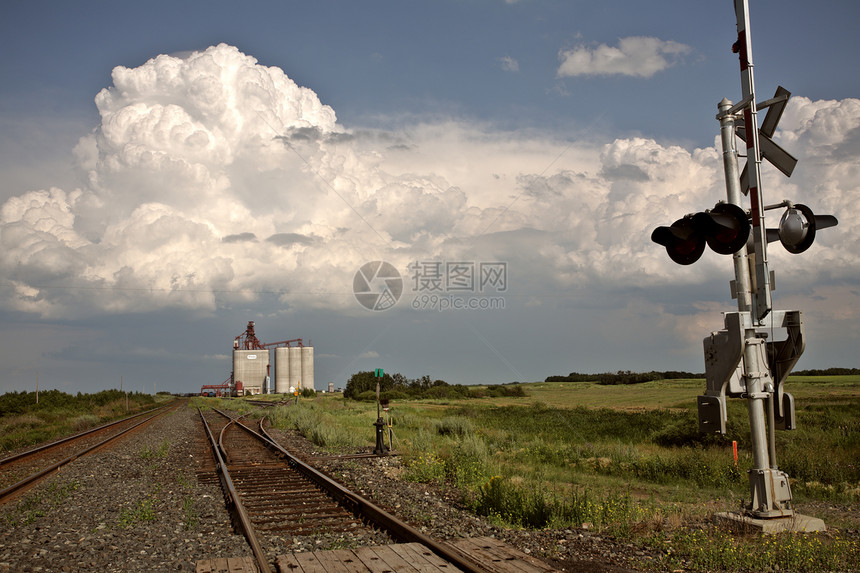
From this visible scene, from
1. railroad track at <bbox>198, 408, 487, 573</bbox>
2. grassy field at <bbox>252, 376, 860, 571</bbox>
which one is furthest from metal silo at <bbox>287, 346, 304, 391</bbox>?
railroad track at <bbox>198, 408, 487, 573</bbox>

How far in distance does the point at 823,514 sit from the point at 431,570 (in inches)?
296

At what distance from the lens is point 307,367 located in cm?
11850

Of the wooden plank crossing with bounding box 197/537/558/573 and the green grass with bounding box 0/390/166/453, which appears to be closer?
the wooden plank crossing with bounding box 197/537/558/573

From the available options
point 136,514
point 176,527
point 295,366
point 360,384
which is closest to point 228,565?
point 176,527

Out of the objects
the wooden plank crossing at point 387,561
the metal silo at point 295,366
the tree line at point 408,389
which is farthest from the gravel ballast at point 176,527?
the metal silo at point 295,366

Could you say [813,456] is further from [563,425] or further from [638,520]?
[563,425]

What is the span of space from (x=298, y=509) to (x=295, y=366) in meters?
111

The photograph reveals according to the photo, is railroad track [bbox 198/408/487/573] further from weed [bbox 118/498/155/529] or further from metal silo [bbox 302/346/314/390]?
metal silo [bbox 302/346/314/390]

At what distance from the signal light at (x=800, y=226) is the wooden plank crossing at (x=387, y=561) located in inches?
184

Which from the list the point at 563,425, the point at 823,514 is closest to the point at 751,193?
the point at 823,514

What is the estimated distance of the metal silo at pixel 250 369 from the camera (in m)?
118

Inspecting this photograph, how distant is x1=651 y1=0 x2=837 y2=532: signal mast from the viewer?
7367mm

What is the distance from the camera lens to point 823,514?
986cm

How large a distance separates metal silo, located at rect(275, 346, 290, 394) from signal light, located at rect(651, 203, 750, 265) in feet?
379
